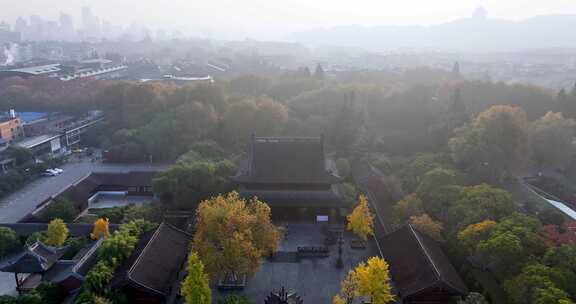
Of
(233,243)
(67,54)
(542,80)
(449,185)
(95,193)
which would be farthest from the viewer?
(67,54)

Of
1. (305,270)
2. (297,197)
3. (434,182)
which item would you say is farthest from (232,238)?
(434,182)

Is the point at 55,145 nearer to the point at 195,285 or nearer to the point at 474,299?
the point at 195,285

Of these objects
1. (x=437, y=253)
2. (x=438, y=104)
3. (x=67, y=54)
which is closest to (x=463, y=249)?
(x=437, y=253)

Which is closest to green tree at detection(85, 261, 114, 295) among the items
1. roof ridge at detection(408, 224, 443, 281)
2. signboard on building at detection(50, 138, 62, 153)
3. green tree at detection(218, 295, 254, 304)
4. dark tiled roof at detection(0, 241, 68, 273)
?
dark tiled roof at detection(0, 241, 68, 273)

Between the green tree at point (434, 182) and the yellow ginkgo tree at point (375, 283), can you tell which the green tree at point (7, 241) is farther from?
the green tree at point (434, 182)

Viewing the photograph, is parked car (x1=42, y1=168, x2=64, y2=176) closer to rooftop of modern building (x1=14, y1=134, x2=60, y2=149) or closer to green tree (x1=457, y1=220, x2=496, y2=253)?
rooftop of modern building (x1=14, y1=134, x2=60, y2=149)

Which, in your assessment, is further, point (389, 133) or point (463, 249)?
point (389, 133)

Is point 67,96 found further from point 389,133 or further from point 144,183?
point 389,133
